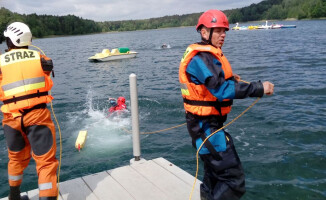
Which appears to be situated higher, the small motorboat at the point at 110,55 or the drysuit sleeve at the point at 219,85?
the drysuit sleeve at the point at 219,85

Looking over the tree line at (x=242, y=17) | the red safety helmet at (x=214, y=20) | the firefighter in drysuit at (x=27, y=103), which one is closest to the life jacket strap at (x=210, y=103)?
the red safety helmet at (x=214, y=20)

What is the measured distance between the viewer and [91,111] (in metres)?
13.2

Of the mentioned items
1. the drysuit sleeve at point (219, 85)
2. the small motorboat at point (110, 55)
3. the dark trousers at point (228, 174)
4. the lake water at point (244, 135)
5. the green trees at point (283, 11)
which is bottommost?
the lake water at point (244, 135)

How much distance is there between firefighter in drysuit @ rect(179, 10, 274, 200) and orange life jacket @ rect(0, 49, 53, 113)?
1973 mm

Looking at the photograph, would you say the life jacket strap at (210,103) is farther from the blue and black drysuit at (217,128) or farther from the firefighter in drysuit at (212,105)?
the blue and black drysuit at (217,128)

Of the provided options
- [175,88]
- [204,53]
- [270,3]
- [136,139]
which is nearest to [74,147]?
[136,139]

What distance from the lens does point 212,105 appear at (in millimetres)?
3490

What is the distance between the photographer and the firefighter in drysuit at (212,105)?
3.34 meters

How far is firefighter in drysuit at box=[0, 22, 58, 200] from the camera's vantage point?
3.82m

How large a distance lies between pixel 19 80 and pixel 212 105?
2.50 meters

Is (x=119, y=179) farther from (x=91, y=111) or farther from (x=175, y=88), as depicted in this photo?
(x=175, y=88)

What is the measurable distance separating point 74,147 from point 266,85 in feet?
23.7

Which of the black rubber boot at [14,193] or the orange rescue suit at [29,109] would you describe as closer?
the orange rescue suit at [29,109]

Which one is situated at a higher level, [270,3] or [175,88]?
[270,3]
